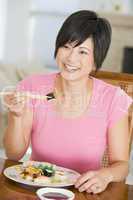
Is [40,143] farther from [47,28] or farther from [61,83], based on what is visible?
[47,28]

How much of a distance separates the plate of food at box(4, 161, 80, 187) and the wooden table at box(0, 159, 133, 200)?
15 millimetres

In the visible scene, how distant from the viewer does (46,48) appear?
19.2 feet

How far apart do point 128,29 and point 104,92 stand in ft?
13.9

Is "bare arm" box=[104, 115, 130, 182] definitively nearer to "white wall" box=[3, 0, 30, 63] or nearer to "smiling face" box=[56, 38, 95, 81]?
"smiling face" box=[56, 38, 95, 81]

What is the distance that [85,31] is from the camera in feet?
4.63

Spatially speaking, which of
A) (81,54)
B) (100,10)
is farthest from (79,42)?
(100,10)

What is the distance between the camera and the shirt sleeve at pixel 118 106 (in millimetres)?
1483

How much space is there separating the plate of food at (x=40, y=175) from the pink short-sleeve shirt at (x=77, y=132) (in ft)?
0.56

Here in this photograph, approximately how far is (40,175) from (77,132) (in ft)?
0.93

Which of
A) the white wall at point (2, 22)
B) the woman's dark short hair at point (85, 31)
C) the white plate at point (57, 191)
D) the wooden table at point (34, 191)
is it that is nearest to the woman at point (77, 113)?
the woman's dark short hair at point (85, 31)

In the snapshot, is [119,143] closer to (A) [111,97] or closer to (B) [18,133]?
(A) [111,97]

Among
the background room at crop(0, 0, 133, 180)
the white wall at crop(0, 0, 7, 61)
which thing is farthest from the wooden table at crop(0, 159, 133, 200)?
the white wall at crop(0, 0, 7, 61)

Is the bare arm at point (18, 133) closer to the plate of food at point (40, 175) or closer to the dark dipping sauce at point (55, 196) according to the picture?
the plate of food at point (40, 175)

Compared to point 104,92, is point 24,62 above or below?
below
